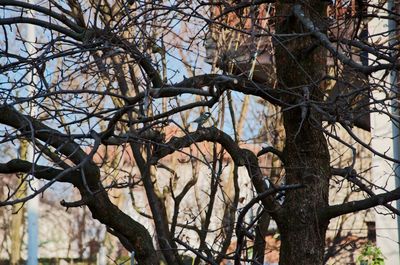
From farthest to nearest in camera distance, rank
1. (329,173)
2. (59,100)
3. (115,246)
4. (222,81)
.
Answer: (115,246)
(329,173)
(59,100)
(222,81)

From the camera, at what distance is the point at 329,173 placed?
6.34 meters

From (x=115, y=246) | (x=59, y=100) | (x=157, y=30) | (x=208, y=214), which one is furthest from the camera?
(x=115, y=246)

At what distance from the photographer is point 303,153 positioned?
20.6 ft

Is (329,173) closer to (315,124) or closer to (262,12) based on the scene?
(315,124)

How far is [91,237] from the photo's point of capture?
97.1ft

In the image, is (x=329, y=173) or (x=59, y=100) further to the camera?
(x=329, y=173)

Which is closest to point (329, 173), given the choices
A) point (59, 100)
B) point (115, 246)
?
point (59, 100)

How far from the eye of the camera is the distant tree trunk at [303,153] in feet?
20.1

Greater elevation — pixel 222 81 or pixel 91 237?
pixel 91 237

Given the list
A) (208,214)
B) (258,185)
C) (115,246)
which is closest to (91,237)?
(115,246)

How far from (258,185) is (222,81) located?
1.55 metres

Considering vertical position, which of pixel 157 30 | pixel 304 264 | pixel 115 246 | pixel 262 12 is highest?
pixel 115 246

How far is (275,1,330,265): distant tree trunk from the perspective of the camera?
20.1ft

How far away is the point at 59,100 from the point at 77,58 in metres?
0.74
